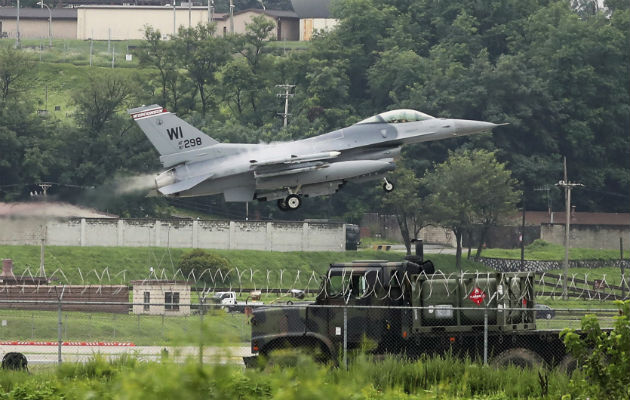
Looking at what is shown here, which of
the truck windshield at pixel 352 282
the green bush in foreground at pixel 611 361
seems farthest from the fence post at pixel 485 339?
the green bush in foreground at pixel 611 361

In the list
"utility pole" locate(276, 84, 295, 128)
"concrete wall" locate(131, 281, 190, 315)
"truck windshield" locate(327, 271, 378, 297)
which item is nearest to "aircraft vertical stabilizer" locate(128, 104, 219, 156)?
"concrete wall" locate(131, 281, 190, 315)

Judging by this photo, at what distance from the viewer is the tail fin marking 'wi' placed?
51.1m

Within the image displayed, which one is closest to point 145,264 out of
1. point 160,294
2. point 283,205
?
point 160,294

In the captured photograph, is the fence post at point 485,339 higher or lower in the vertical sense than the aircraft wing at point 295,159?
lower

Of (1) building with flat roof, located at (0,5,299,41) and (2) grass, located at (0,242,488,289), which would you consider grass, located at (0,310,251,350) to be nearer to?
(2) grass, located at (0,242,488,289)

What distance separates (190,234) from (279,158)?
3425cm

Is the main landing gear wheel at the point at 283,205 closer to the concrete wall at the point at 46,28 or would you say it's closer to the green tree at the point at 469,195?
the green tree at the point at 469,195

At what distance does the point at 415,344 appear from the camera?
26.8m

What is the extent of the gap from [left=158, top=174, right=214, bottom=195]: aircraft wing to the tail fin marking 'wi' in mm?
1593

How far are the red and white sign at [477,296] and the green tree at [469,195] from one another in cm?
6949

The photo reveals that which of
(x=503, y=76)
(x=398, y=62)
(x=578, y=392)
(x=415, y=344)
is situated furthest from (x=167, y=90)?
(x=578, y=392)

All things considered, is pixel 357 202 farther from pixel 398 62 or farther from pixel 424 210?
pixel 398 62

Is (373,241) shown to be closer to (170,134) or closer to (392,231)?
(392,231)

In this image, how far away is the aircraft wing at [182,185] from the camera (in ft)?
162
